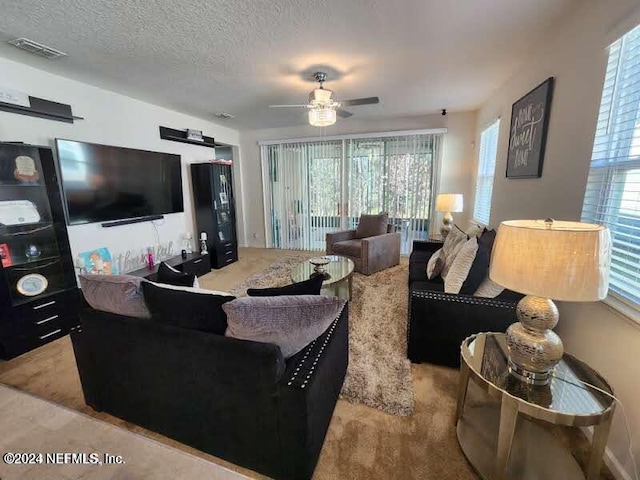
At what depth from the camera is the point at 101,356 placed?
1.47 m

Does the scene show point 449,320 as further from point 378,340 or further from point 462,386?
point 378,340

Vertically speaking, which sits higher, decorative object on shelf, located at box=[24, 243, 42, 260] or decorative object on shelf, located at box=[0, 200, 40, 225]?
decorative object on shelf, located at box=[0, 200, 40, 225]

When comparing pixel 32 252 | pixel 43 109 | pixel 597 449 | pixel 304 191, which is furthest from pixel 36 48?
pixel 597 449

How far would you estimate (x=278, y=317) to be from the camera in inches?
46.9

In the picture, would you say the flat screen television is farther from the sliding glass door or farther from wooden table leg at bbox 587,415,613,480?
wooden table leg at bbox 587,415,613,480

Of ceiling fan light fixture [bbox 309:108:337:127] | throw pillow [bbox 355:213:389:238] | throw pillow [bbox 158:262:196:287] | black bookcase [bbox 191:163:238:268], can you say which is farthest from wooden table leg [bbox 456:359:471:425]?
black bookcase [bbox 191:163:238:268]

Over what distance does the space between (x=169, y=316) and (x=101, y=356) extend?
0.52 m

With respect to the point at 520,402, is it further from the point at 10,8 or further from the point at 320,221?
the point at 320,221

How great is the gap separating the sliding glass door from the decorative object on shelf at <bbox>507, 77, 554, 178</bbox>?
6.28 feet

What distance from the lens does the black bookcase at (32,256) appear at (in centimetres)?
214

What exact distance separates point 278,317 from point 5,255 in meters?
2.52

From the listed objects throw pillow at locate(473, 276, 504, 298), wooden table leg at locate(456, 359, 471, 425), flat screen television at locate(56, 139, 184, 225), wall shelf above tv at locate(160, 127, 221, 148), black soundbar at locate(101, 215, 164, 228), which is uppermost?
wall shelf above tv at locate(160, 127, 221, 148)

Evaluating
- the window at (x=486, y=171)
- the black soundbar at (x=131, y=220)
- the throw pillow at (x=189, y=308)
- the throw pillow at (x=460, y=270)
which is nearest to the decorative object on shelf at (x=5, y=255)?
the black soundbar at (x=131, y=220)

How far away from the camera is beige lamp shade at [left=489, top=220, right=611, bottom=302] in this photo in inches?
38.8
